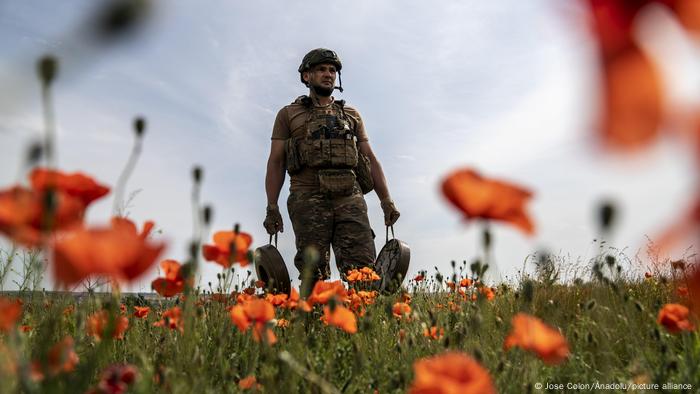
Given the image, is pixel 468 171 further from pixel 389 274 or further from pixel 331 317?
pixel 389 274

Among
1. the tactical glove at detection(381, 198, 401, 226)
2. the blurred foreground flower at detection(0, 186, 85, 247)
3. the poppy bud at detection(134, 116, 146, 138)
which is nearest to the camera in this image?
the blurred foreground flower at detection(0, 186, 85, 247)

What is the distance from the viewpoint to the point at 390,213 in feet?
18.7

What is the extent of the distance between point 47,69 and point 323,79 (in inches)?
201

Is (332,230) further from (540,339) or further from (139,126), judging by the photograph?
(540,339)

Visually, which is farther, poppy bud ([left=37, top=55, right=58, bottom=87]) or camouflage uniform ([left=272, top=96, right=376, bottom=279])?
camouflage uniform ([left=272, top=96, right=376, bottom=279])

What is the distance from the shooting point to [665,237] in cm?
28

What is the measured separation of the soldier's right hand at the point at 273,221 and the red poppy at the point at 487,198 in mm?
4584

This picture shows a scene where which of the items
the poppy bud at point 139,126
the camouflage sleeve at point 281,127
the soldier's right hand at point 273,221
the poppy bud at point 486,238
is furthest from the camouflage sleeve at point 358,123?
the poppy bud at point 486,238

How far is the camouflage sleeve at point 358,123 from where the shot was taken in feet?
19.8

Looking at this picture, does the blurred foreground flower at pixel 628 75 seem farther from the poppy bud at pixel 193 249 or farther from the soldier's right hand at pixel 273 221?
the soldier's right hand at pixel 273 221

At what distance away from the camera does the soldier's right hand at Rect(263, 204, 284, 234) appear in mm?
5465

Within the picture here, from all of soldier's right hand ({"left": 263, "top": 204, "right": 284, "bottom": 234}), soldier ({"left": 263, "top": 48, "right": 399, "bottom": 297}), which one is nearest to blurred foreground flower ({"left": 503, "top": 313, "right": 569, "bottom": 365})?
soldier ({"left": 263, "top": 48, "right": 399, "bottom": 297})

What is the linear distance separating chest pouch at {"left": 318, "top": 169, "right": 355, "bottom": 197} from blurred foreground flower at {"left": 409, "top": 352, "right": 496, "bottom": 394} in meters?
4.55

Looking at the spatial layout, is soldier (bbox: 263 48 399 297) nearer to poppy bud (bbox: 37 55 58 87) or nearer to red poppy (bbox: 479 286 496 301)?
red poppy (bbox: 479 286 496 301)
